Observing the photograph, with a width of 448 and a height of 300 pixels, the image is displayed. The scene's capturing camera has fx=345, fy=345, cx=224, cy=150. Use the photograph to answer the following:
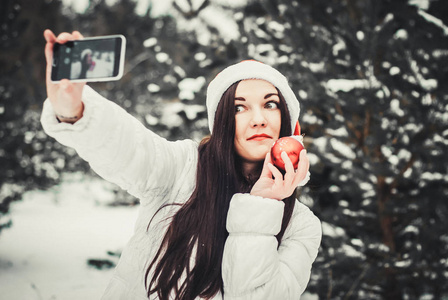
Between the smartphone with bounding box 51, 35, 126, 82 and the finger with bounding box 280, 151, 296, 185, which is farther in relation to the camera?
the finger with bounding box 280, 151, 296, 185

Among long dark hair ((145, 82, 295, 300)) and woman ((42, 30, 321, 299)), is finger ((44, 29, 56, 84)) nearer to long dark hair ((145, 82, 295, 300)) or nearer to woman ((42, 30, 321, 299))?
woman ((42, 30, 321, 299))

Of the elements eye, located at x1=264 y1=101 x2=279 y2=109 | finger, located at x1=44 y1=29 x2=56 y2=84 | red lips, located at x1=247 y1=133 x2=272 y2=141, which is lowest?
red lips, located at x1=247 y1=133 x2=272 y2=141

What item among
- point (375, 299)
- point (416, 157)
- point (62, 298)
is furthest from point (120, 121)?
point (62, 298)

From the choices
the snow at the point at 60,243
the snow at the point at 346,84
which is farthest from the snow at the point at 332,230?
the snow at the point at 60,243

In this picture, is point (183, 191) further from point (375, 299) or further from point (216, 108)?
point (375, 299)

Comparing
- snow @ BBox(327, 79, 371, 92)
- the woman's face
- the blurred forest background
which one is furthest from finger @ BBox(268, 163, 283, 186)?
snow @ BBox(327, 79, 371, 92)

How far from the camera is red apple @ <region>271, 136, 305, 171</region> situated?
3.96ft

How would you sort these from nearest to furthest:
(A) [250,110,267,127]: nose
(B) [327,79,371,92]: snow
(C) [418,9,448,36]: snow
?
(A) [250,110,267,127]: nose < (C) [418,9,448,36]: snow < (B) [327,79,371,92]: snow

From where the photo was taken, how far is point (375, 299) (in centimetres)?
264

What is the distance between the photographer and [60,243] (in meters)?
4.79

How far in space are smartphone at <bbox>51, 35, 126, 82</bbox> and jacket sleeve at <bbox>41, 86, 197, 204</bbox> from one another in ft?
0.18

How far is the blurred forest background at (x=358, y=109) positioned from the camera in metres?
2.25

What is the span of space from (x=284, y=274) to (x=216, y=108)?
2.33 feet

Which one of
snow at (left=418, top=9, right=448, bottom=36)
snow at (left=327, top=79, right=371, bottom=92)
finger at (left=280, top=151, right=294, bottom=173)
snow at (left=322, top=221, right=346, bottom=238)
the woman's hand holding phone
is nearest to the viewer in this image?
the woman's hand holding phone
